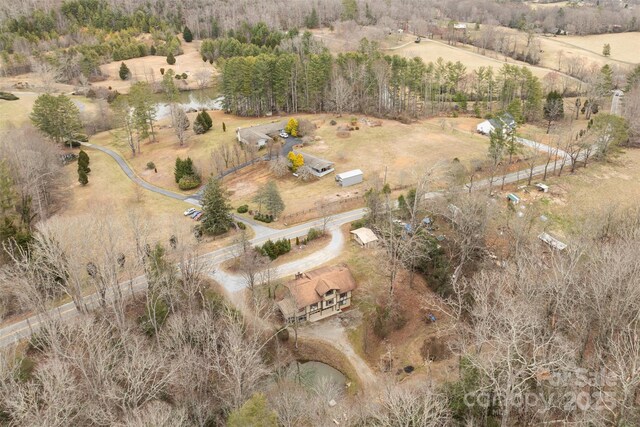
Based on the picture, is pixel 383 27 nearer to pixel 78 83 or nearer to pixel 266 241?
pixel 78 83

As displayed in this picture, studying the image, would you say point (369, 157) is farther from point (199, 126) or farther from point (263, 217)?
point (199, 126)

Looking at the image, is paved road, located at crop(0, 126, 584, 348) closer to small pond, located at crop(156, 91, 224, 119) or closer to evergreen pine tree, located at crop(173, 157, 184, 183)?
evergreen pine tree, located at crop(173, 157, 184, 183)

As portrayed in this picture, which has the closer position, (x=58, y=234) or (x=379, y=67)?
(x=58, y=234)

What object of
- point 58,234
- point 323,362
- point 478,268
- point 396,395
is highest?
point 58,234

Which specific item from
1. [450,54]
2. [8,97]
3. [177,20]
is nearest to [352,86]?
[450,54]

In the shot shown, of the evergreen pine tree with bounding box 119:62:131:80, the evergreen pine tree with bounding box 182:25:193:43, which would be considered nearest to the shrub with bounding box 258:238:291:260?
the evergreen pine tree with bounding box 119:62:131:80

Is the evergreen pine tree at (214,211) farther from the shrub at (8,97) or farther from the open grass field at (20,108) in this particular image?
the shrub at (8,97)

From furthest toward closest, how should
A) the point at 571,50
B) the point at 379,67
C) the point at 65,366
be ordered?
1. the point at 571,50
2. the point at 379,67
3. the point at 65,366

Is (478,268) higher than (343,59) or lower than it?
lower

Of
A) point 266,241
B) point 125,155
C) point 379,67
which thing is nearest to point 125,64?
point 125,155
